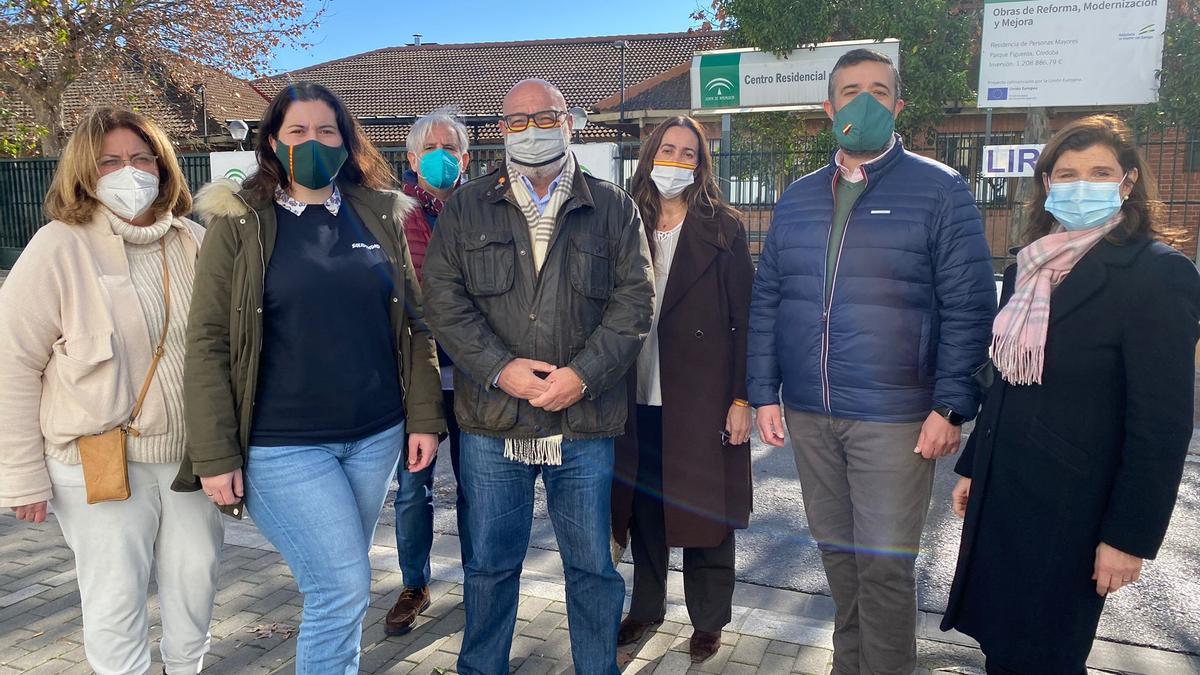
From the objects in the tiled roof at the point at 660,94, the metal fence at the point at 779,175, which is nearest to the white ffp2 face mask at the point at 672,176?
the metal fence at the point at 779,175

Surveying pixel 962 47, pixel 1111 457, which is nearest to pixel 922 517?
pixel 1111 457

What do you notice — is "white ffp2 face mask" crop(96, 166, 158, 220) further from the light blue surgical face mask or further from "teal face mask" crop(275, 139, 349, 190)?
the light blue surgical face mask

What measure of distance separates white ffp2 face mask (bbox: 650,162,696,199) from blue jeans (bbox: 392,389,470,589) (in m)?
1.23

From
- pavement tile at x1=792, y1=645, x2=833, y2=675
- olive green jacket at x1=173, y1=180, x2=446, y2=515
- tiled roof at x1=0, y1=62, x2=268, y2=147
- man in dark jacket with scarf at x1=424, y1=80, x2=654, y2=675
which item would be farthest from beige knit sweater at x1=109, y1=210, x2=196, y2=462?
tiled roof at x1=0, y1=62, x2=268, y2=147

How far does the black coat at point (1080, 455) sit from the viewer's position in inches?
87.8

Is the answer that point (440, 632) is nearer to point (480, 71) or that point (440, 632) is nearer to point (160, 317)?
point (160, 317)

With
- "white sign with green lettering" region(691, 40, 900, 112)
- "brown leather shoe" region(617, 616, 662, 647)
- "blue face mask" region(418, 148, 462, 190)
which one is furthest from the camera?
"white sign with green lettering" region(691, 40, 900, 112)

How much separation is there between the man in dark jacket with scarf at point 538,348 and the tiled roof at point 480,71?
25.7m

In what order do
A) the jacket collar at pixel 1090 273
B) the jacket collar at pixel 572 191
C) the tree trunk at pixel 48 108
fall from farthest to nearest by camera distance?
the tree trunk at pixel 48 108 → the jacket collar at pixel 572 191 → the jacket collar at pixel 1090 273

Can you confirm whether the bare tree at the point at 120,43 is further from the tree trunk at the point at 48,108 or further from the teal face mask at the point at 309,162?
the teal face mask at the point at 309,162

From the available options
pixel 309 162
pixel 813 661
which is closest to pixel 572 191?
pixel 309 162

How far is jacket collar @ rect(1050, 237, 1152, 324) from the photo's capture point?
233cm

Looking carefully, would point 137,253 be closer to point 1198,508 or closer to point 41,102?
point 1198,508

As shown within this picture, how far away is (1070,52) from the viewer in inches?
400
